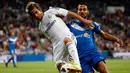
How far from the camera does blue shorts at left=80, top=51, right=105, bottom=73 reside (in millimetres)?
9062

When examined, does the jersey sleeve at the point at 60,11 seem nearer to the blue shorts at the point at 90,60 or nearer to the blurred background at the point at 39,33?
the blue shorts at the point at 90,60

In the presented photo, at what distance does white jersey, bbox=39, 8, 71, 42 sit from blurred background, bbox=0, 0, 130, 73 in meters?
17.6

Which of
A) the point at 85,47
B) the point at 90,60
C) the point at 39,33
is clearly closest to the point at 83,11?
the point at 85,47

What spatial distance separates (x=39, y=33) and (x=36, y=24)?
127 cm

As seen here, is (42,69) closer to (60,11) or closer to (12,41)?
(12,41)

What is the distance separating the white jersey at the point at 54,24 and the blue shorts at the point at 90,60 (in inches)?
50.8

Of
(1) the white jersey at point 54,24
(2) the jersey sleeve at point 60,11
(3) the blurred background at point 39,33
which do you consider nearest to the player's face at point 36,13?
(1) the white jersey at point 54,24

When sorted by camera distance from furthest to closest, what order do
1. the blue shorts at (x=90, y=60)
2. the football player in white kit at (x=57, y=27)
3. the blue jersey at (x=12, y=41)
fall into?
the blue jersey at (x=12, y=41)
the blue shorts at (x=90, y=60)
the football player in white kit at (x=57, y=27)

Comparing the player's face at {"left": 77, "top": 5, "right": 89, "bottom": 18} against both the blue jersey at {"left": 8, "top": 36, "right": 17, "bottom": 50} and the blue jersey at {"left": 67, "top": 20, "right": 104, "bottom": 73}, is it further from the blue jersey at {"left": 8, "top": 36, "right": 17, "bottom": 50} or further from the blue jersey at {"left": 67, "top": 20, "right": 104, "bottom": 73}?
the blue jersey at {"left": 8, "top": 36, "right": 17, "bottom": 50}

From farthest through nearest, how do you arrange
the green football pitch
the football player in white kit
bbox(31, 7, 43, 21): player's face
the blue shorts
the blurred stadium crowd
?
the blurred stadium crowd
the green football pitch
the blue shorts
bbox(31, 7, 43, 21): player's face
the football player in white kit

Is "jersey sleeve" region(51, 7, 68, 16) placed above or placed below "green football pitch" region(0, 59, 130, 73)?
above

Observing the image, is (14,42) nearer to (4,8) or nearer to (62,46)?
(4,8)

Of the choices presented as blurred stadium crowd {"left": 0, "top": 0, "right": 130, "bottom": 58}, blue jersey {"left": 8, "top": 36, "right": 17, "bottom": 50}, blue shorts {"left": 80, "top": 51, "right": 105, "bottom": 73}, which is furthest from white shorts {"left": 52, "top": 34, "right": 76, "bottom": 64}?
blurred stadium crowd {"left": 0, "top": 0, "right": 130, "bottom": 58}

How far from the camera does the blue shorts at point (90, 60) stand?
29.7 feet
